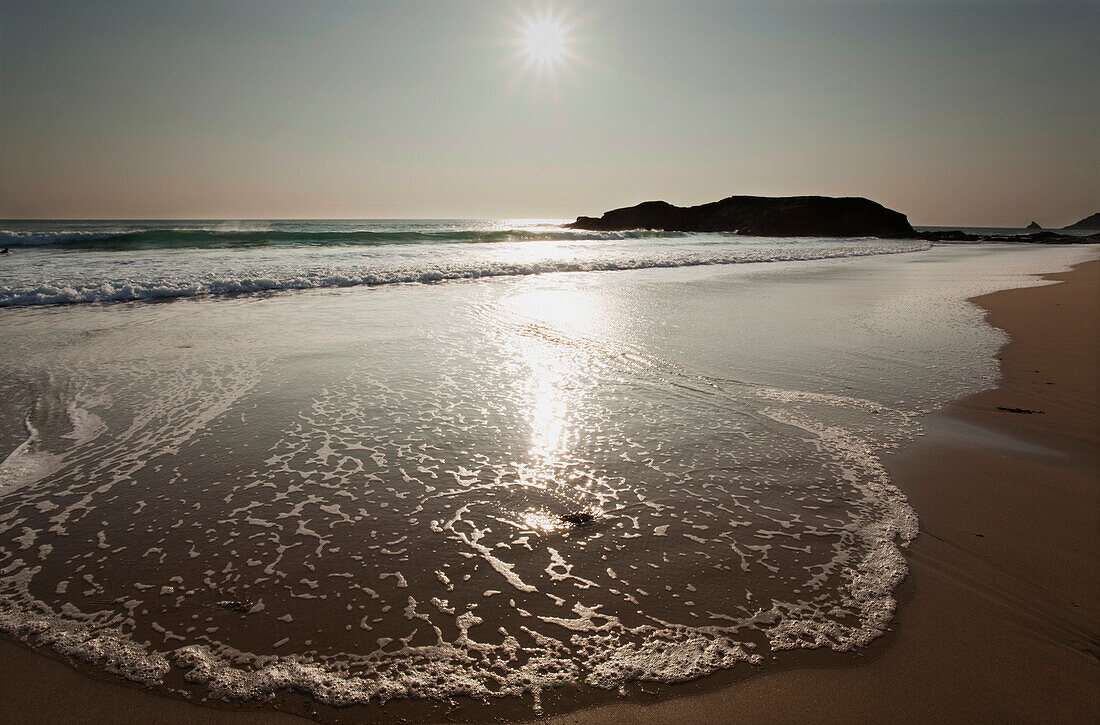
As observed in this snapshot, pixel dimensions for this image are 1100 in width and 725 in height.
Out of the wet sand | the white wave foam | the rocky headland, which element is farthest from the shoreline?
the rocky headland

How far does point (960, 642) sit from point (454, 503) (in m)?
2.49

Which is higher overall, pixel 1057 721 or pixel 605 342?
pixel 605 342

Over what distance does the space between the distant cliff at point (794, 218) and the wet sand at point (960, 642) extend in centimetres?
8726

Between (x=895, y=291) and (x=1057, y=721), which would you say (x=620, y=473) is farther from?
(x=895, y=291)

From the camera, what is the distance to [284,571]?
255 cm

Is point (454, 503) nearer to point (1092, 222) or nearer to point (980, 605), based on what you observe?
point (980, 605)

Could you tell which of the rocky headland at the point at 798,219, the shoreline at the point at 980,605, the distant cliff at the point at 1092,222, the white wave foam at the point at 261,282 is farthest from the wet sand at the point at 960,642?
the distant cliff at the point at 1092,222

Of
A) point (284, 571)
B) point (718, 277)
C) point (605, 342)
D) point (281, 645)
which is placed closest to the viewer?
point (281, 645)

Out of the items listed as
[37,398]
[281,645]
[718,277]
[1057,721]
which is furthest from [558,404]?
[718,277]

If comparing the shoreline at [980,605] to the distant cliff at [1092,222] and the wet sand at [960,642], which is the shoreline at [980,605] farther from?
the distant cliff at [1092,222]

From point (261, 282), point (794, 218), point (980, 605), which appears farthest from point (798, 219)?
point (980, 605)

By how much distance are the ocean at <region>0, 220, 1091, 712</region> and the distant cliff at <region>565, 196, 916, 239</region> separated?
85.9 meters

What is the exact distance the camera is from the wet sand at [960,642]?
1856 mm

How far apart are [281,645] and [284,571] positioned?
512mm
